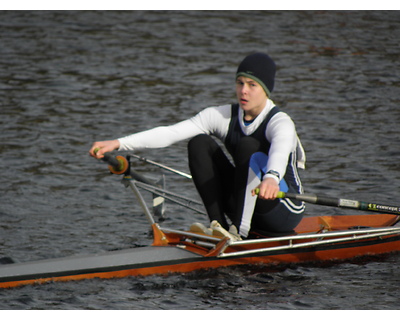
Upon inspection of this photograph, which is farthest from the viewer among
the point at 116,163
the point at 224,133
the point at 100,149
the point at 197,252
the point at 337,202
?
the point at 224,133

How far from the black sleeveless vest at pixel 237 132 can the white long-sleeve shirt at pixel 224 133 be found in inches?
1.3

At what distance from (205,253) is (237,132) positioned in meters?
1.06

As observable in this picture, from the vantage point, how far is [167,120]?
1198cm

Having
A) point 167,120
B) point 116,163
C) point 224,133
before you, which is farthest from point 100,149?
point 167,120

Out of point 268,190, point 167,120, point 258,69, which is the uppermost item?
point 258,69

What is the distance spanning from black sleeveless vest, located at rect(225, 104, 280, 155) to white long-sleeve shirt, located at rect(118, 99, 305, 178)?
0.11 ft

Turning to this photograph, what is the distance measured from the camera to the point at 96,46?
1641 cm

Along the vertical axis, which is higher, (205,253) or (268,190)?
(268,190)

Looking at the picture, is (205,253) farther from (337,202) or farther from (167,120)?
(167,120)

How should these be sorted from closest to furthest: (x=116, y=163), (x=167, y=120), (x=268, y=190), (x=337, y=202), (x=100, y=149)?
(x=268, y=190)
(x=100, y=149)
(x=337, y=202)
(x=116, y=163)
(x=167, y=120)

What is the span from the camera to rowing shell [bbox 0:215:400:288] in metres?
5.91

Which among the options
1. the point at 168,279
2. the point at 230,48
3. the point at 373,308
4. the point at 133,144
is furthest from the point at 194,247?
the point at 230,48

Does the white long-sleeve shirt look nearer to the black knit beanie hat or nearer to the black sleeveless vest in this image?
the black sleeveless vest

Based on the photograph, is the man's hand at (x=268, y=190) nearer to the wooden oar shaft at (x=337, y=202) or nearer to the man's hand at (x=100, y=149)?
the wooden oar shaft at (x=337, y=202)
